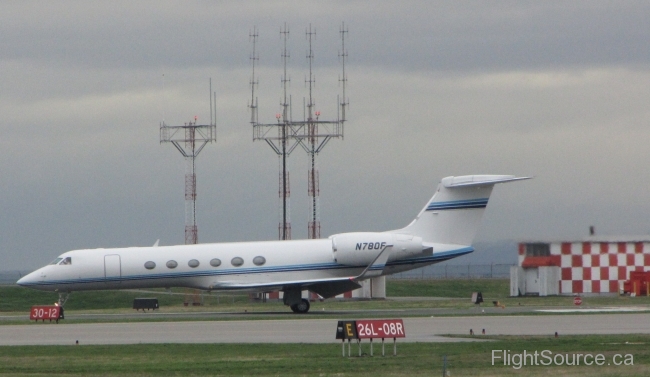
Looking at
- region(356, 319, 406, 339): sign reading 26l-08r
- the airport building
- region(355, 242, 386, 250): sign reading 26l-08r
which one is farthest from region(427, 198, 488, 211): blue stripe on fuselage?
region(356, 319, 406, 339): sign reading 26l-08r

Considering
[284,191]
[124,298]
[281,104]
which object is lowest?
[124,298]

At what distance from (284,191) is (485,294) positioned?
13686 mm

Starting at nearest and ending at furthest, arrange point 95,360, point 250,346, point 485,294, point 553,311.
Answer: point 95,360, point 250,346, point 553,311, point 485,294

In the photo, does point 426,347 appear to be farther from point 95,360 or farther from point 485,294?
point 485,294

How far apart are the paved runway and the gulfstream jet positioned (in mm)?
5168

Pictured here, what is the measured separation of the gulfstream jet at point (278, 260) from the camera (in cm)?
3934

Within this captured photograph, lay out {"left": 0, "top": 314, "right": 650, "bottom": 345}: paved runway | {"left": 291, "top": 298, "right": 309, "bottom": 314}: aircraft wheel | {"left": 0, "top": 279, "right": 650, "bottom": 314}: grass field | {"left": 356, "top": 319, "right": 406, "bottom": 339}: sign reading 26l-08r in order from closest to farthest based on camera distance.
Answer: {"left": 356, "top": 319, "right": 406, "bottom": 339}: sign reading 26l-08r
{"left": 0, "top": 314, "right": 650, "bottom": 345}: paved runway
{"left": 291, "top": 298, "right": 309, "bottom": 314}: aircraft wheel
{"left": 0, "top": 279, "right": 650, "bottom": 314}: grass field

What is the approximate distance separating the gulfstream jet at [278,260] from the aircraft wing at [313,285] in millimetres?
39

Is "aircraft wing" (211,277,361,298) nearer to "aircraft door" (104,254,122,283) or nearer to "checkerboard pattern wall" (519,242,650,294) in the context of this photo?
"aircraft door" (104,254,122,283)

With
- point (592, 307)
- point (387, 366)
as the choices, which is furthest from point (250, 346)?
point (592, 307)

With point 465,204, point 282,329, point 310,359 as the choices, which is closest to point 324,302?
point 465,204

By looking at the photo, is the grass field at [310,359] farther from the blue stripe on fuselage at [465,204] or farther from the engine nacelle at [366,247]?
A: the blue stripe on fuselage at [465,204]

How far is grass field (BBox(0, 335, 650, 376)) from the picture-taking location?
63.3 ft

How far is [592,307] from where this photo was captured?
38.7 metres
